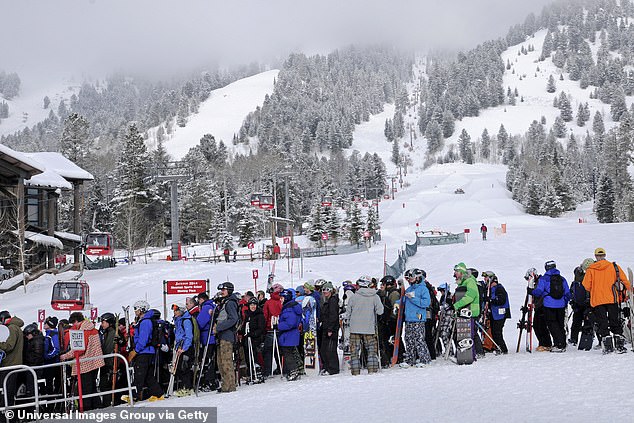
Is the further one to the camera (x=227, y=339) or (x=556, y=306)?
(x=556, y=306)

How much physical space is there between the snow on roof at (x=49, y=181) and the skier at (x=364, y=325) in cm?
3094

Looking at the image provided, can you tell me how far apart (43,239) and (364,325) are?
32519 mm

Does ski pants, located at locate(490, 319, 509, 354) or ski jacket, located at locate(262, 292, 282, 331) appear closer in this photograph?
ski jacket, located at locate(262, 292, 282, 331)

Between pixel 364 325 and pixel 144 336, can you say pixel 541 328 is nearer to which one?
pixel 364 325

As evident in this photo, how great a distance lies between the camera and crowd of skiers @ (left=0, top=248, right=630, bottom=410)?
9.38 meters

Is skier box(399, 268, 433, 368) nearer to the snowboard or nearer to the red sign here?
the snowboard

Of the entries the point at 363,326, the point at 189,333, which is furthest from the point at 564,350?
the point at 189,333

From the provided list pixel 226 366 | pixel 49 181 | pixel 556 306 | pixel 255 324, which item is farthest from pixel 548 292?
pixel 49 181

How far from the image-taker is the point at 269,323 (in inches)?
425

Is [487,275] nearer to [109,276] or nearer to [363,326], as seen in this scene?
[363,326]

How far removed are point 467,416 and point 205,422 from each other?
9.80ft

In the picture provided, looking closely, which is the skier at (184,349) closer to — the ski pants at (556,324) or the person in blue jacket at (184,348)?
the person in blue jacket at (184,348)

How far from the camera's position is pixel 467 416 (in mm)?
6078
